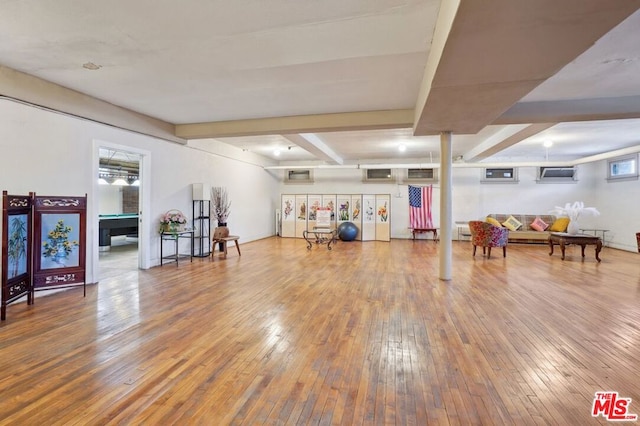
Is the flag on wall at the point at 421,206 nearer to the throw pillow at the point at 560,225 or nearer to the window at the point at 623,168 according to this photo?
the throw pillow at the point at 560,225

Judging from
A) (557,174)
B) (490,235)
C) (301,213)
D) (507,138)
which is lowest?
(490,235)

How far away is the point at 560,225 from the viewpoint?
9.48 m

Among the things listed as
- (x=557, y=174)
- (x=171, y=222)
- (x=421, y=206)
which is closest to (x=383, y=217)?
(x=421, y=206)

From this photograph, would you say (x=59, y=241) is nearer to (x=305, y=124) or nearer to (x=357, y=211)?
(x=305, y=124)

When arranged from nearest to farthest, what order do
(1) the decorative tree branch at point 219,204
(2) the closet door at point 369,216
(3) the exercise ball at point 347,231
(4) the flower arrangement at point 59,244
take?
(4) the flower arrangement at point 59,244
(1) the decorative tree branch at point 219,204
(3) the exercise ball at point 347,231
(2) the closet door at point 369,216

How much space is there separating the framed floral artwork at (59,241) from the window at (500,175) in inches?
441

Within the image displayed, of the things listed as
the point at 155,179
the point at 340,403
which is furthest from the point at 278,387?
the point at 155,179

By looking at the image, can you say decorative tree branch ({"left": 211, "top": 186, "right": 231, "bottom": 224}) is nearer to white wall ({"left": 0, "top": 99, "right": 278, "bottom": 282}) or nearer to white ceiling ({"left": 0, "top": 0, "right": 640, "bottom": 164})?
white wall ({"left": 0, "top": 99, "right": 278, "bottom": 282})

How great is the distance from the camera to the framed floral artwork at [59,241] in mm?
3955

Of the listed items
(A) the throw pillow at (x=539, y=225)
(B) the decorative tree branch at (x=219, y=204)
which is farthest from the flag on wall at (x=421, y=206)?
(B) the decorative tree branch at (x=219, y=204)

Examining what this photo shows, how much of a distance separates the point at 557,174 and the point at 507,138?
5.46m

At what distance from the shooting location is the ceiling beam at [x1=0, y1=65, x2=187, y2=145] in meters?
3.72

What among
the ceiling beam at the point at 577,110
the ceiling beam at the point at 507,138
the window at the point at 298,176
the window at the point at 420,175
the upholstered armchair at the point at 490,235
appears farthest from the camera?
the window at the point at 298,176

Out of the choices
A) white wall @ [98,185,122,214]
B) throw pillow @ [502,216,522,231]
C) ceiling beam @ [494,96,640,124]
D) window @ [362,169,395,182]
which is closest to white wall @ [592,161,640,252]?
throw pillow @ [502,216,522,231]
